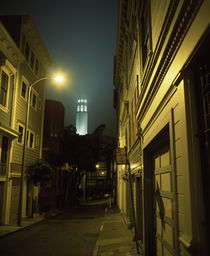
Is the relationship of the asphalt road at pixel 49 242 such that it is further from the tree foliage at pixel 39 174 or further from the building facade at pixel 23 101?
the tree foliage at pixel 39 174

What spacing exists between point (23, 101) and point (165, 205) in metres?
15.5

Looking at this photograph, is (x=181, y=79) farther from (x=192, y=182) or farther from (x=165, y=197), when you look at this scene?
(x=165, y=197)

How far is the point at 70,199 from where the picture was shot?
35.2 meters

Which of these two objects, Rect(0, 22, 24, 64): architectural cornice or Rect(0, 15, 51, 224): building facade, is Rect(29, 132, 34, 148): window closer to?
Rect(0, 15, 51, 224): building facade

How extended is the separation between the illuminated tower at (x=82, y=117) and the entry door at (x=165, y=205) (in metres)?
135

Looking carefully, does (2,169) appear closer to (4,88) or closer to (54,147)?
(4,88)

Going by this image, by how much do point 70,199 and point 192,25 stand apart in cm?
3459

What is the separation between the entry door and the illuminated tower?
135 metres

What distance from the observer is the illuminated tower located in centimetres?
14412

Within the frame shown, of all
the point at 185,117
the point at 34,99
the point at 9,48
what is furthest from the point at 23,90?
the point at 185,117

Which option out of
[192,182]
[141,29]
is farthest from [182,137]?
[141,29]

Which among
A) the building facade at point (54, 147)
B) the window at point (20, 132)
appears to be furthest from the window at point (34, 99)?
the building facade at point (54, 147)

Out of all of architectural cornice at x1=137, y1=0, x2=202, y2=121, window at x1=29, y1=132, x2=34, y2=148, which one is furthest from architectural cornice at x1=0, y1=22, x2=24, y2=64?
architectural cornice at x1=137, y1=0, x2=202, y2=121

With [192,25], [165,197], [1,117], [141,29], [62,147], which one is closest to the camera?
[192,25]
